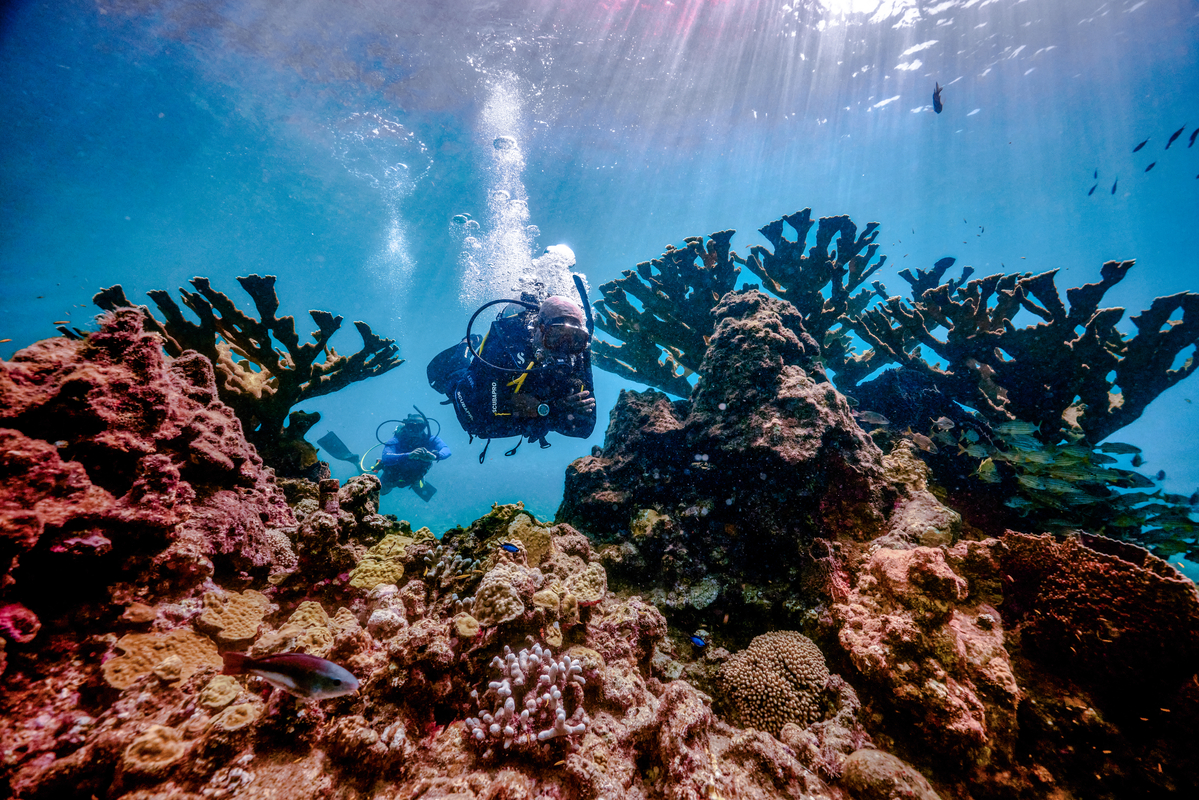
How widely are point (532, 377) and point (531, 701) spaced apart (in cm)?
437

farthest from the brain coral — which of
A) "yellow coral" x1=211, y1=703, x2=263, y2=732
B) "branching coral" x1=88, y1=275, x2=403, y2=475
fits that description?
"branching coral" x1=88, y1=275, x2=403, y2=475

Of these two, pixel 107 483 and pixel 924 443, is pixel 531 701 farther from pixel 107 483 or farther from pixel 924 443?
pixel 924 443

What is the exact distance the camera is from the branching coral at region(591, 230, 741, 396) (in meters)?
7.05

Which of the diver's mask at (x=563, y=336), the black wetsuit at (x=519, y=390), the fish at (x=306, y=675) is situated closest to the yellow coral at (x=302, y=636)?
the fish at (x=306, y=675)

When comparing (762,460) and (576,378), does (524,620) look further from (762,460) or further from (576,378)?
(576,378)

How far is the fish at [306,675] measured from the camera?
162cm

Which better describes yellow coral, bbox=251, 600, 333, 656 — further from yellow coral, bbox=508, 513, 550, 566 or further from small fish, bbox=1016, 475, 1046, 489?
small fish, bbox=1016, 475, 1046, 489

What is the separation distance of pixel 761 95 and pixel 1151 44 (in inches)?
734

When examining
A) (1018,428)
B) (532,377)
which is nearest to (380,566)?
(532,377)

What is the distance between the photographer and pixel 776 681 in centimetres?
309

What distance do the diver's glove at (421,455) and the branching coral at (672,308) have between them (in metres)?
6.98

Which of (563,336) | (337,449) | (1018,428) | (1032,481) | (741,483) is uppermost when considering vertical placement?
(337,449)

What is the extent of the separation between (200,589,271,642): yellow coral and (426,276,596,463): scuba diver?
2784 mm

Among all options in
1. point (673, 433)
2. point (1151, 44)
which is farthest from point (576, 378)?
point (1151, 44)
